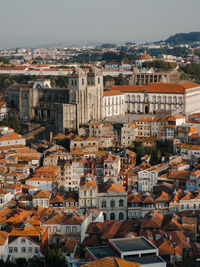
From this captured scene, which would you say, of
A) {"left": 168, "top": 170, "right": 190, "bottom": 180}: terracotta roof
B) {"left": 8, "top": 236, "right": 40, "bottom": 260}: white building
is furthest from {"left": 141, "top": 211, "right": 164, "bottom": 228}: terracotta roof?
{"left": 168, "top": 170, "right": 190, "bottom": 180}: terracotta roof

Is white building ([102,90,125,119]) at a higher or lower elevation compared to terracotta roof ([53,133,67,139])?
higher

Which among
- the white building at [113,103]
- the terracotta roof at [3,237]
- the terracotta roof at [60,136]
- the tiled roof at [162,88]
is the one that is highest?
the tiled roof at [162,88]

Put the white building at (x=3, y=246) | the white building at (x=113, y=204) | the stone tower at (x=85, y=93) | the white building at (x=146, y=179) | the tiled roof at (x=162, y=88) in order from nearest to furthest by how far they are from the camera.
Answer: the white building at (x=3, y=246), the white building at (x=113, y=204), the white building at (x=146, y=179), the stone tower at (x=85, y=93), the tiled roof at (x=162, y=88)

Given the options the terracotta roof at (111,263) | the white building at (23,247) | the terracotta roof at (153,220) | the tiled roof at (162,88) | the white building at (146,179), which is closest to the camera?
the terracotta roof at (111,263)

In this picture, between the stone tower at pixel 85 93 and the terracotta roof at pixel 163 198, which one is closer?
the terracotta roof at pixel 163 198

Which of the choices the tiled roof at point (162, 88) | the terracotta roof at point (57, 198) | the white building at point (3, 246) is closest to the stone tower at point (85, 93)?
the tiled roof at point (162, 88)

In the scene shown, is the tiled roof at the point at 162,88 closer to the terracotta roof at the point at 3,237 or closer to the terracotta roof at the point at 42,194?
the terracotta roof at the point at 42,194

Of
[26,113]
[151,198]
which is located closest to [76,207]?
[151,198]

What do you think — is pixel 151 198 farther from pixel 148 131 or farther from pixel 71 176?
pixel 148 131

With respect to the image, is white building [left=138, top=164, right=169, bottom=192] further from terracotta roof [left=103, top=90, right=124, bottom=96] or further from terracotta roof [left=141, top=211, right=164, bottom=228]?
terracotta roof [left=103, top=90, right=124, bottom=96]
